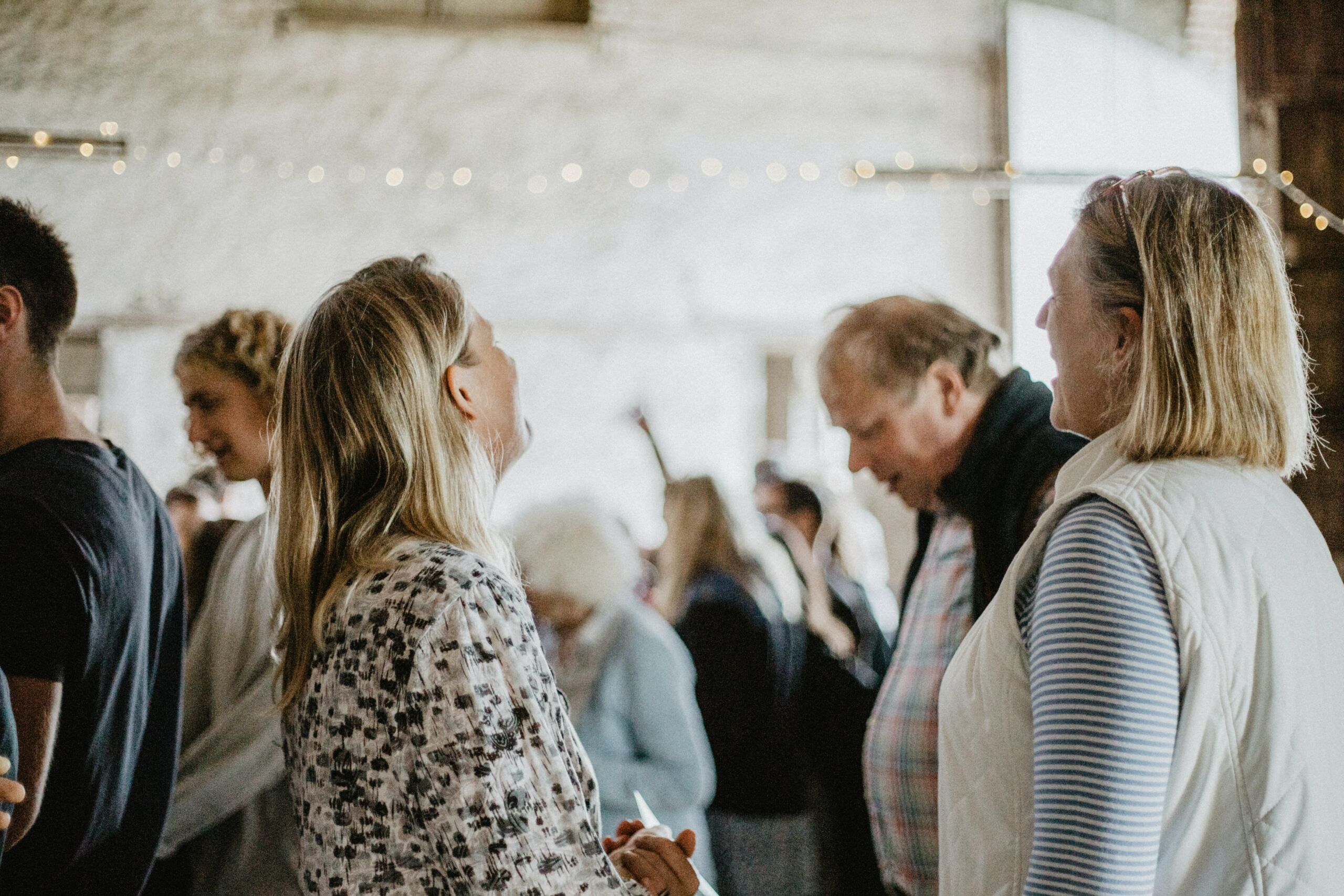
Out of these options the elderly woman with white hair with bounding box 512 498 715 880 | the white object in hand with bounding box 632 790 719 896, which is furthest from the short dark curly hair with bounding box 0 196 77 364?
the elderly woman with white hair with bounding box 512 498 715 880

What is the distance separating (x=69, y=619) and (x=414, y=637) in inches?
28.5

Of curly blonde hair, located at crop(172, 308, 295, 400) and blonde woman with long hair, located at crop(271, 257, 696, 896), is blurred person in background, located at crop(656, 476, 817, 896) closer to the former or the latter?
curly blonde hair, located at crop(172, 308, 295, 400)

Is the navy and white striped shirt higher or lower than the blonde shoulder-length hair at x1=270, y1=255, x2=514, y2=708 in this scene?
lower

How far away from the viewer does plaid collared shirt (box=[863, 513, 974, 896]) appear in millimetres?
1668

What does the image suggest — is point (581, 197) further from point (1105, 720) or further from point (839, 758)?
point (1105, 720)

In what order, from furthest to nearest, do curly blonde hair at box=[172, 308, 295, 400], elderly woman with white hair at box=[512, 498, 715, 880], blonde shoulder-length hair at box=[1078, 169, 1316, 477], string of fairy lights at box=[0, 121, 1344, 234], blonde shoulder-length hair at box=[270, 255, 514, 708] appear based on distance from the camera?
string of fairy lights at box=[0, 121, 1344, 234], elderly woman with white hair at box=[512, 498, 715, 880], curly blonde hair at box=[172, 308, 295, 400], blonde shoulder-length hair at box=[270, 255, 514, 708], blonde shoulder-length hair at box=[1078, 169, 1316, 477]

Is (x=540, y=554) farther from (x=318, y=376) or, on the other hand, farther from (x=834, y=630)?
(x=318, y=376)

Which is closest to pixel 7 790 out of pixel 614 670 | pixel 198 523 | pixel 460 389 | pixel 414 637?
pixel 414 637

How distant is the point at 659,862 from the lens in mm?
1221

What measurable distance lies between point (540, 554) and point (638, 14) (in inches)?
117

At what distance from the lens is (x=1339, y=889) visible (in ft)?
3.28

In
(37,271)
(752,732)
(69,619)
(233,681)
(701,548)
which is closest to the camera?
(69,619)

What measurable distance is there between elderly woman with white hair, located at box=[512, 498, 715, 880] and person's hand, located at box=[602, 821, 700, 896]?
4.62ft

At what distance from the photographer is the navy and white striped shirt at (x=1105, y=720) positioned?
95cm
